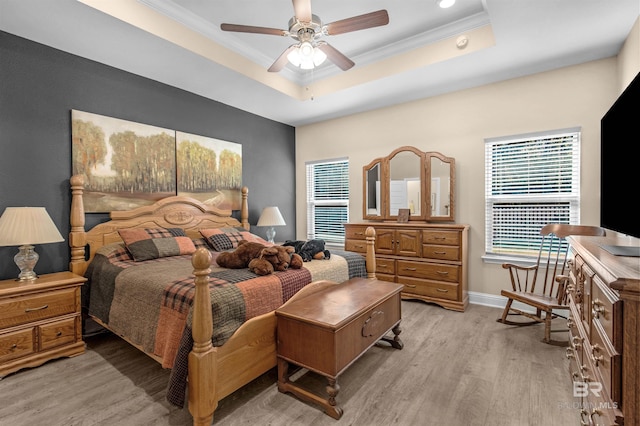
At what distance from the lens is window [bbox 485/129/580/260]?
10.6ft

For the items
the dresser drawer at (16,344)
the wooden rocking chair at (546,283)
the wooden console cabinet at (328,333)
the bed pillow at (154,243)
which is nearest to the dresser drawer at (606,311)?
the wooden console cabinet at (328,333)

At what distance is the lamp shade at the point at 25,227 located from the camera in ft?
7.30

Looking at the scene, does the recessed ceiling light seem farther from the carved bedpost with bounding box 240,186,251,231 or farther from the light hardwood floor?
the carved bedpost with bounding box 240,186,251,231

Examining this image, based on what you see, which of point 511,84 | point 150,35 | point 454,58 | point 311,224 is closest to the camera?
point 150,35

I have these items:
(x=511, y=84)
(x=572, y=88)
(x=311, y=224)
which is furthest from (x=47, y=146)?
(x=572, y=88)

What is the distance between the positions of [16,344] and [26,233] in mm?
809

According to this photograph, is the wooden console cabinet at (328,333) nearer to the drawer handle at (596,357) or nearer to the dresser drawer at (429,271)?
the drawer handle at (596,357)

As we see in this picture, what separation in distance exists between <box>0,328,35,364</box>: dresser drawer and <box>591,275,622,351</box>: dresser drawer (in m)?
3.41

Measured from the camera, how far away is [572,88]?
A: 10.4ft

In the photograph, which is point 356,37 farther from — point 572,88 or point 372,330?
point 372,330

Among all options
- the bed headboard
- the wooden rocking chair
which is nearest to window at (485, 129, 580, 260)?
the wooden rocking chair

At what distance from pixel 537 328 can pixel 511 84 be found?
267 centimetres

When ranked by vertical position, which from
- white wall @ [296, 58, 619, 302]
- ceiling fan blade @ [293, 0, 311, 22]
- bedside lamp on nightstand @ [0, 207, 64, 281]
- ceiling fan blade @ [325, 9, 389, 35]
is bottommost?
bedside lamp on nightstand @ [0, 207, 64, 281]

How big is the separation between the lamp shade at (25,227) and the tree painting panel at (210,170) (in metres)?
1.44
